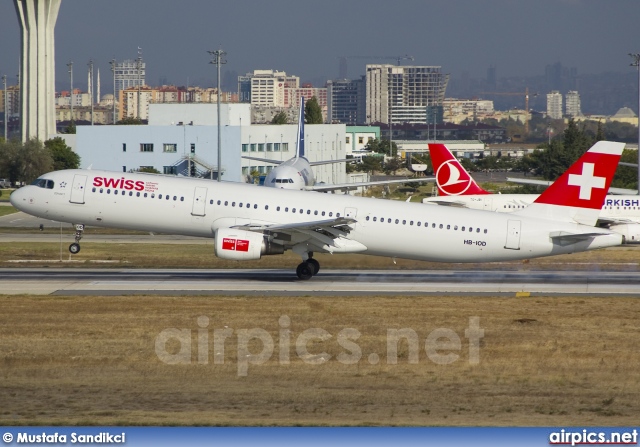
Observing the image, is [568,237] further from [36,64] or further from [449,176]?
[36,64]

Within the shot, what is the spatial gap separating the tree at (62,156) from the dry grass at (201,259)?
58.6 metres

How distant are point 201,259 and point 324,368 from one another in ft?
80.9

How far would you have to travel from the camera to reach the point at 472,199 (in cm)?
6431

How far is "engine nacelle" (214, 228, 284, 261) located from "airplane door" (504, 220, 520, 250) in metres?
9.81

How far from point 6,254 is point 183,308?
68.1 feet

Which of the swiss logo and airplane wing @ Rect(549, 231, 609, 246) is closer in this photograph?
airplane wing @ Rect(549, 231, 609, 246)

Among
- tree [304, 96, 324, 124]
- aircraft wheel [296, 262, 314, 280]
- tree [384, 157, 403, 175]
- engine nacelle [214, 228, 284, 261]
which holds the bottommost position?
aircraft wheel [296, 262, 314, 280]

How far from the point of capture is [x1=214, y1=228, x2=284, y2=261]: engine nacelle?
126 feet

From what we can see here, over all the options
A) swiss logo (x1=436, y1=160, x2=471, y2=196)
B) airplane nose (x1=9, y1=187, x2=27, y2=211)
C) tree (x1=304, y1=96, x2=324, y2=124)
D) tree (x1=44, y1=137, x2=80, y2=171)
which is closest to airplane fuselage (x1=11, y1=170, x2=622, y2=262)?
airplane nose (x1=9, y1=187, x2=27, y2=211)

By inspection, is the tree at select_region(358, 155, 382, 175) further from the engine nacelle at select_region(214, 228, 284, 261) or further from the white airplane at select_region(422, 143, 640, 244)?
the engine nacelle at select_region(214, 228, 284, 261)

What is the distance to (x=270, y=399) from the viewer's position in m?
22.5

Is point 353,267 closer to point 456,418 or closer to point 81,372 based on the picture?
point 81,372

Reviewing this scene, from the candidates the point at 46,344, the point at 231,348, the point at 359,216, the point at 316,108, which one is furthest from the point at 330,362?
the point at 316,108

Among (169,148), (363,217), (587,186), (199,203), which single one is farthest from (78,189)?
(169,148)
